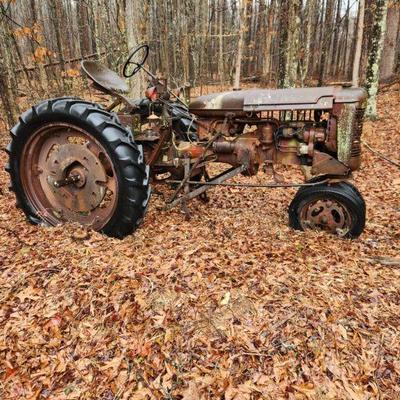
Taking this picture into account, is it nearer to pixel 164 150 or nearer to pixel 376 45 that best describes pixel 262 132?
pixel 164 150

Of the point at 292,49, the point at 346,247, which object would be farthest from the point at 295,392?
the point at 292,49

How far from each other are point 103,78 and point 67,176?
3.96 ft

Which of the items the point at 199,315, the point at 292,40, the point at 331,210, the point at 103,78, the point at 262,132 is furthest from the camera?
the point at 292,40

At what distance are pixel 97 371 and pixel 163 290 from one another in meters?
0.78

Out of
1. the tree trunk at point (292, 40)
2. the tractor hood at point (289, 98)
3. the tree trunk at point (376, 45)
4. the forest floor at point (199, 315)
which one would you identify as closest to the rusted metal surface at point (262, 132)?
the tractor hood at point (289, 98)

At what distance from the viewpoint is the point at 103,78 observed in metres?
4.09

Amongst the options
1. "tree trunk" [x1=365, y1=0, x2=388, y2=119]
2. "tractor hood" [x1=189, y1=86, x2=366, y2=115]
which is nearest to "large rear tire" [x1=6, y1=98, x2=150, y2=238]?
"tractor hood" [x1=189, y1=86, x2=366, y2=115]

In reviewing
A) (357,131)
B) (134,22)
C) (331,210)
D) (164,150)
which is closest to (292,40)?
(134,22)

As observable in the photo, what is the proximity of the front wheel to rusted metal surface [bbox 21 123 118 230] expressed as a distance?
1.97m

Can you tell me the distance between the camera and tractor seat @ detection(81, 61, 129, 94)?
3.88 m

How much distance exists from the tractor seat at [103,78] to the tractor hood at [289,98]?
1.21m

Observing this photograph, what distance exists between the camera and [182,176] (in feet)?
14.9

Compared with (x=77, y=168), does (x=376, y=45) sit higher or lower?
higher

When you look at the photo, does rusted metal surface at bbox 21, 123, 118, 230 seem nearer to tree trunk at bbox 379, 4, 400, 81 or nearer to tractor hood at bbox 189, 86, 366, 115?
tractor hood at bbox 189, 86, 366, 115
